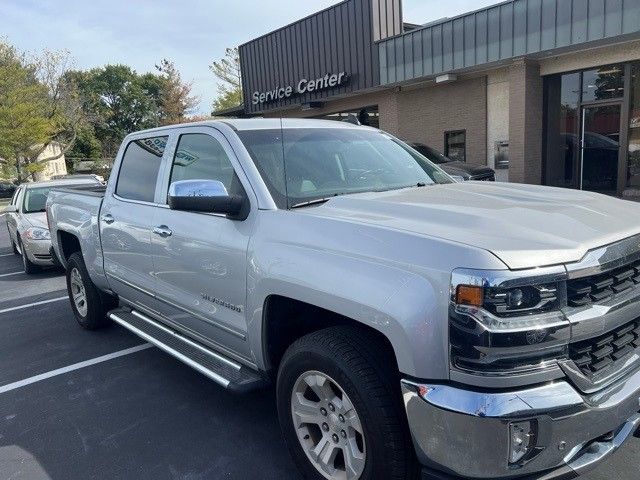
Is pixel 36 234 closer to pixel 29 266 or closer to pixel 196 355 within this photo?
pixel 29 266

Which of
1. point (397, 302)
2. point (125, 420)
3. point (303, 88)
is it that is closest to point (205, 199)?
point (397, 302)

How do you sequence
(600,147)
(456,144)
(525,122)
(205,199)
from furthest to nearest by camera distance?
(456,144) < (525,122) < (600,147) < (205,199)

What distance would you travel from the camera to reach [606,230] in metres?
2.29

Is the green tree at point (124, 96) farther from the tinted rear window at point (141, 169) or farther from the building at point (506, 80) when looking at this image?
the tinted rear window at point (141, 169)

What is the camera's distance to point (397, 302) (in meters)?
2.08

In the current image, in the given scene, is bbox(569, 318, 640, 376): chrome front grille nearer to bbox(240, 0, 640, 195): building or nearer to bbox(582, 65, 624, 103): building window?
bbox(240, 0, 640, 195): building

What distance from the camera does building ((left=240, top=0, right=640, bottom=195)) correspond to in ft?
37.9

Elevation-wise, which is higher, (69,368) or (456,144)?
(456,144)

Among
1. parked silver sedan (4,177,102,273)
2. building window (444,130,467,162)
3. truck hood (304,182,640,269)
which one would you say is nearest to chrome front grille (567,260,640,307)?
truck hood (304,182,640,269)

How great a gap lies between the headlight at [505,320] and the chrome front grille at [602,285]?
0.34 ft

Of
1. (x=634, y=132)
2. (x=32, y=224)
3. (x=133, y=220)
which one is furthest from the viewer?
(x=634, y=132)

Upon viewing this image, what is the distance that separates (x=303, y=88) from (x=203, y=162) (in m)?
16.9

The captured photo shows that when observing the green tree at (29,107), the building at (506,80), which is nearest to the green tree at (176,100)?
the green tree at (29,107)

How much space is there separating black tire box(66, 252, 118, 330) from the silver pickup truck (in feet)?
6.09
